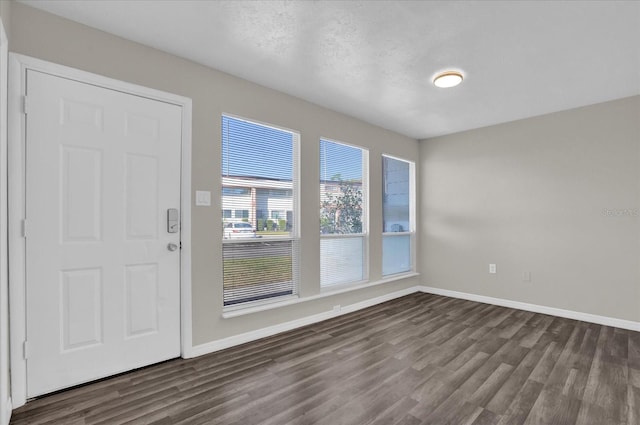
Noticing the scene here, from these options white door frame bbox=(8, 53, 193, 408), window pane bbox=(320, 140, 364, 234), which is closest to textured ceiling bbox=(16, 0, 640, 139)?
white door frame bbox=(8, 53, 193, 408)

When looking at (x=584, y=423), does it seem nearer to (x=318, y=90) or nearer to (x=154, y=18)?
(x=318, y=90)

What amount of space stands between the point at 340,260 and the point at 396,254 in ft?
4.40

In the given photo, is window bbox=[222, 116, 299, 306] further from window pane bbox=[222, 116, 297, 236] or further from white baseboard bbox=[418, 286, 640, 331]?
white baseboard bbox=[418, 286, 640, 331]

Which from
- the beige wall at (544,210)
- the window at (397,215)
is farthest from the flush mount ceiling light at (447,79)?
the beige wall at (544,210)

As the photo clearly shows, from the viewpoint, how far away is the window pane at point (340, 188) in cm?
385

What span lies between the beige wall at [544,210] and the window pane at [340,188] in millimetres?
1599

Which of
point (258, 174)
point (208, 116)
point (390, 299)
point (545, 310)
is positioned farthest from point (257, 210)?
point (545, 310)

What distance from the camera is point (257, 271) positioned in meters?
3.17

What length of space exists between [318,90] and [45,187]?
2.47 meters

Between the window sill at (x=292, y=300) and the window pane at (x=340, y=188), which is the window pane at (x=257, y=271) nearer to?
the window sill at (x=292, y=300)

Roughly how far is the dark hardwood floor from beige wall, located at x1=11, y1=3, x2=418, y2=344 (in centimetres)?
48

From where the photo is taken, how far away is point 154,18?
216 centimetres

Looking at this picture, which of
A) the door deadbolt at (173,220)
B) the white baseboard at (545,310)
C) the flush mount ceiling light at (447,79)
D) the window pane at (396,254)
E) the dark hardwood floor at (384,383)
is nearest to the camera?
the dark hardwood floor at (384,383)

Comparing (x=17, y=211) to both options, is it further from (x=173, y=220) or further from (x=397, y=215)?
(x=397, y=215)
